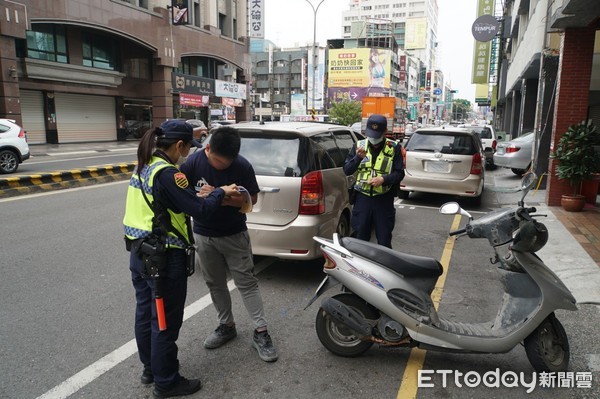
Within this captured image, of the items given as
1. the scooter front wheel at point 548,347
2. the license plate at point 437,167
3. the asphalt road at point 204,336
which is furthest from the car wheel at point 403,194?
the scooter front wheel at point 548,347

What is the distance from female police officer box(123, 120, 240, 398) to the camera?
2.78 metres

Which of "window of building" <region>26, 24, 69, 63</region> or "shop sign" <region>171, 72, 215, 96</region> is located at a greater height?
"window of building" <region>26, 24, 69, 63</region>

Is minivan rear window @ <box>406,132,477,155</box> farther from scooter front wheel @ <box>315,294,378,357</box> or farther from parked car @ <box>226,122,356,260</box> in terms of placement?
scooter front wheel @ <box>315,294,378,357</box>

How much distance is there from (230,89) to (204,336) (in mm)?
37567

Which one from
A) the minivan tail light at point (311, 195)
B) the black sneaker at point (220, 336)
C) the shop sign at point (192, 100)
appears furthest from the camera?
the shop sign at point (192, 100)

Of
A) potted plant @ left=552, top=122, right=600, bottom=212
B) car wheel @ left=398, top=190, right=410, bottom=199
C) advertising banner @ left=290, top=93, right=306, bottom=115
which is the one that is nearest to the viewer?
potted plant @ left=552, top=122, right=600, bottom=212

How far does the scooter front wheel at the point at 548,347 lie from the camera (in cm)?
328

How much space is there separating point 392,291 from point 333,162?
2590mm

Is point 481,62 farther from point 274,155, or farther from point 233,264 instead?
point 233,264

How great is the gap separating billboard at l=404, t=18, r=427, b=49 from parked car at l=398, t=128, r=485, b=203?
118 metres

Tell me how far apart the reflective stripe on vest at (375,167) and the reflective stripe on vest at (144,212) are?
7.48 feet

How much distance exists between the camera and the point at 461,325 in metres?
3.48

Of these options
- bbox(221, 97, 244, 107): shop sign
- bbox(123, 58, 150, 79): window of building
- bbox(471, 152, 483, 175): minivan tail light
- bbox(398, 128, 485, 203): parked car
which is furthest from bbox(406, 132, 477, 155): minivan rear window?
bbox(221, 97, 244, 107): shop sign

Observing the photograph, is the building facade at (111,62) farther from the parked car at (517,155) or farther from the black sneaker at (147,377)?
the black sneaker at (147,377)
